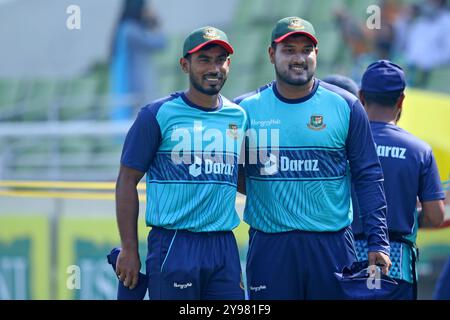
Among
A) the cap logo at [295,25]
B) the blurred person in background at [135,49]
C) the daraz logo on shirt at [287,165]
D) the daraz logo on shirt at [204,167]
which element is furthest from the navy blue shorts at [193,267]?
the blurred person in background at [135,49]

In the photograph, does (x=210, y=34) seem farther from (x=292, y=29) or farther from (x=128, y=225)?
(x=128, y=225)

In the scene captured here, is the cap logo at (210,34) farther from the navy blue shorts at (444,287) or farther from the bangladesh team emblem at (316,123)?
the navy blue shorts at (444,287)

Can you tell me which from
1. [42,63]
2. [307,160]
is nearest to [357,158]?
[307,160]

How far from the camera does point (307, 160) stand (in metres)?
5.18

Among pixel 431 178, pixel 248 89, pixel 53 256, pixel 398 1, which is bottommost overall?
pixel 53 256

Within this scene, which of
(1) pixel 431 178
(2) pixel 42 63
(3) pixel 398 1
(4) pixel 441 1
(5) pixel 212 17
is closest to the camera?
(1) pixel 431 178

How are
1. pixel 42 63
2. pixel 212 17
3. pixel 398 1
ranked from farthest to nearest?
pixel 42 63 < pixel 212 17 < pixel 398 1

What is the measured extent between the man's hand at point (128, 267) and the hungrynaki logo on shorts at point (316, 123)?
106cm

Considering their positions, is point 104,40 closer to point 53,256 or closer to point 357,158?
point 53,256

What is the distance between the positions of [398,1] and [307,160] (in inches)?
319

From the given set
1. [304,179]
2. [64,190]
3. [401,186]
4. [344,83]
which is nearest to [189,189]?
[304,179]

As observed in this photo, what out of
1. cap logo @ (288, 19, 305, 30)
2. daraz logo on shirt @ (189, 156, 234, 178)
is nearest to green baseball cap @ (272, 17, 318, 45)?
cap logo @ (288, 19, 305, 30)

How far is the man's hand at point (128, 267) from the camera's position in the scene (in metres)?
5.03
